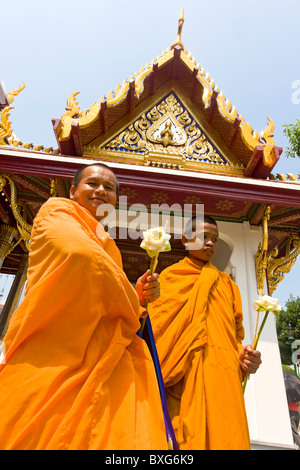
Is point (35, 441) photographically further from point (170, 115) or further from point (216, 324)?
point (170, 115)

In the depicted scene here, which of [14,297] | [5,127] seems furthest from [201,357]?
[14,297]

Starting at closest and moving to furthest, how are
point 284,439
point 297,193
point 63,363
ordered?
1. point 63,363
2. point 284,439
3. point 297,193

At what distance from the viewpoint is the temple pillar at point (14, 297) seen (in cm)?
501

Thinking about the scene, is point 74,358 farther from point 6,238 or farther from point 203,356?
point 6,238

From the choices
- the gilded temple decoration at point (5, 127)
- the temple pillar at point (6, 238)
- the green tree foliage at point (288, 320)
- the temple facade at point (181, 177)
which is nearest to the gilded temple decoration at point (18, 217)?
the temple facade at point (181, 177)

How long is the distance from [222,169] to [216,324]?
262cm

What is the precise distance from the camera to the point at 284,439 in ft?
9.69

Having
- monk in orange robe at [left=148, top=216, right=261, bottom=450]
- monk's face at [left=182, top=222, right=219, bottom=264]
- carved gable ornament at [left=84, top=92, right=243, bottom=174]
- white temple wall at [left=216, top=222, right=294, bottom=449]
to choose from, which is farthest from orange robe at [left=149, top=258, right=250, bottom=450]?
carved gable ornament at [left=84, top=92, right=243, bottom=174]

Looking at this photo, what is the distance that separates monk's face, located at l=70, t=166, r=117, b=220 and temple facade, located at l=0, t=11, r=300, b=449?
1723 millimetres

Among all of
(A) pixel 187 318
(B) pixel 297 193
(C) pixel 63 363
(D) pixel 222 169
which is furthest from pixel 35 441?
(D) pixel 222 169

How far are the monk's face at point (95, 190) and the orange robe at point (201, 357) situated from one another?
0.95 meters

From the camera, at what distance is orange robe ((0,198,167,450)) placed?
36.7 inches

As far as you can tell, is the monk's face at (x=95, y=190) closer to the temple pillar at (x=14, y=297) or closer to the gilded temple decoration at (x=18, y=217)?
the gilded temple decoration at (x=18, y=217)
